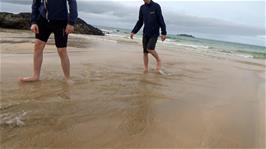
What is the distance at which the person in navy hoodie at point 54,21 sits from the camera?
5.07 m

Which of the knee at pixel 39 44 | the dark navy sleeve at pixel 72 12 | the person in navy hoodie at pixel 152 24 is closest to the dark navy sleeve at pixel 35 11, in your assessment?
the knee at pixel 39 44

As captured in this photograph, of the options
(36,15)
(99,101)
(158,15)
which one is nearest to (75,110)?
(99,101)

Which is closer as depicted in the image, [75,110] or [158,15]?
[75,110]

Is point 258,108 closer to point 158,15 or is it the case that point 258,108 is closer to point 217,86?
point 217,86

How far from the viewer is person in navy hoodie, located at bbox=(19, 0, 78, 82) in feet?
16.6

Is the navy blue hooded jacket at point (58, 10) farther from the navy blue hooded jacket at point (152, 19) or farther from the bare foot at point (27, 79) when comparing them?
the navy blue hooded jacket at point (152, 19)

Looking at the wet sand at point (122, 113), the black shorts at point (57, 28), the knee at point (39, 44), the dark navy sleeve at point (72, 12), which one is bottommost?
the wet sand at point (122, 113)

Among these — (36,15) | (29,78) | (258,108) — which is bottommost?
(258,108)

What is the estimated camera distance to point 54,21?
5.14m

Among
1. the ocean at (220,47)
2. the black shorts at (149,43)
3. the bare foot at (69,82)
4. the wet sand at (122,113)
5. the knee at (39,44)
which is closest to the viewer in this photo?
the wet sand at (122,113)

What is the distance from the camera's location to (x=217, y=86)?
664 cm

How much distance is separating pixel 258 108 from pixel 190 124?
5.87ft

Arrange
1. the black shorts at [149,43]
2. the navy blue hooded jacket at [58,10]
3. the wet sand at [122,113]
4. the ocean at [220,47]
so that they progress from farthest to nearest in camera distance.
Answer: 1. the ocean at [220,47]
2. the black shorts at [149,43]
3. the navy blue hooded jacket at [58,10]
4. the wet sand at [122,113]

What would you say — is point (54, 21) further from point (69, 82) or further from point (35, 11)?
point (69, 82)
